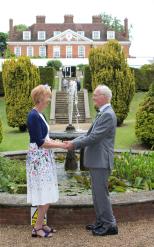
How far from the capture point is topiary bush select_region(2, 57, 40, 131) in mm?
24500

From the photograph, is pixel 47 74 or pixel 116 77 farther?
pixel 47 74

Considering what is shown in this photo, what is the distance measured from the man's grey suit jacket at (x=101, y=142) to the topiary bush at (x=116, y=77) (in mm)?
18309

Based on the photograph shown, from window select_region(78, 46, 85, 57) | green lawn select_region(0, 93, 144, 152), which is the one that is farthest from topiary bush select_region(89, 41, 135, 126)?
window select_region(78, 46, 85, 57)

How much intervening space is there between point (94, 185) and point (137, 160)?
3.54 m

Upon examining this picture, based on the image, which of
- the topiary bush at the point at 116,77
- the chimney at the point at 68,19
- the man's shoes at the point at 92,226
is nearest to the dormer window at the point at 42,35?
the chimney at the point at 68,19

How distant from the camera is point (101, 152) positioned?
239 inches

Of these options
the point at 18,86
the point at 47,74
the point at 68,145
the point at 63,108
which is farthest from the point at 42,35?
the point at 68,145

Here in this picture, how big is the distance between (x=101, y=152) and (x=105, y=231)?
37.4 inches

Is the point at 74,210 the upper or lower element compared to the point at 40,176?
lower

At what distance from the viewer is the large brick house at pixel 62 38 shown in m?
78.1

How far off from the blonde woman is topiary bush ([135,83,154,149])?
11.0 m

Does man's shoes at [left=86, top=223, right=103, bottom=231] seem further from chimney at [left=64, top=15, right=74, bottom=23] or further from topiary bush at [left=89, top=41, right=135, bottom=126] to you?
chimney at [left=64, top=15, right=74, bottom=23]

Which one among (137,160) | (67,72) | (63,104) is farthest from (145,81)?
(137,160)

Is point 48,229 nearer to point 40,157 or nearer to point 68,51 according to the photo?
point 40,157
